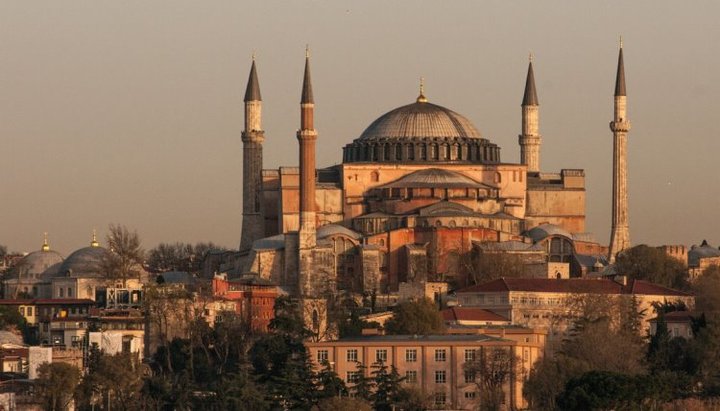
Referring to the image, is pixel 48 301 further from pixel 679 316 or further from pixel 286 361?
pixel 679 316

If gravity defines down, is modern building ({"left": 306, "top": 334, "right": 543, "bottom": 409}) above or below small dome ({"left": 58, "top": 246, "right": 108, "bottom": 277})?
below

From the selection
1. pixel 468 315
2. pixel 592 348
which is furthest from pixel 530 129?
pixel 592 348

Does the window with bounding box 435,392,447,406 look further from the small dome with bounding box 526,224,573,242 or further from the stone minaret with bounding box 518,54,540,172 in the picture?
the stone minaret with bounding box 518,54,540,172

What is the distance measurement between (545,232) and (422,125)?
587 centimetres

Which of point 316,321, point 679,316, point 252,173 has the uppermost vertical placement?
point 252,173

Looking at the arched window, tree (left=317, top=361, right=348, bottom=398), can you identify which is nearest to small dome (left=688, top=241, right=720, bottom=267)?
the arched window

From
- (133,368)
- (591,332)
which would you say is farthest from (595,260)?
(133,368)

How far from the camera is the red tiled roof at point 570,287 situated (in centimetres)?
8244

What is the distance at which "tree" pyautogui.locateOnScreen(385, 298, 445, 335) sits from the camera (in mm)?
76250

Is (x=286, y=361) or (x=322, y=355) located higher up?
(x=322, y=355)

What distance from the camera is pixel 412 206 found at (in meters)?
91.6

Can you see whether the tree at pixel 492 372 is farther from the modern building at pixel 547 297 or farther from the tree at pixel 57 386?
the modern building at pixel 547 297

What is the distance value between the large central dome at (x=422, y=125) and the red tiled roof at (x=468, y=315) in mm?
13473

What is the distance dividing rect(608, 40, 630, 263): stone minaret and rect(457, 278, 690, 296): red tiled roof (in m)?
6.44
